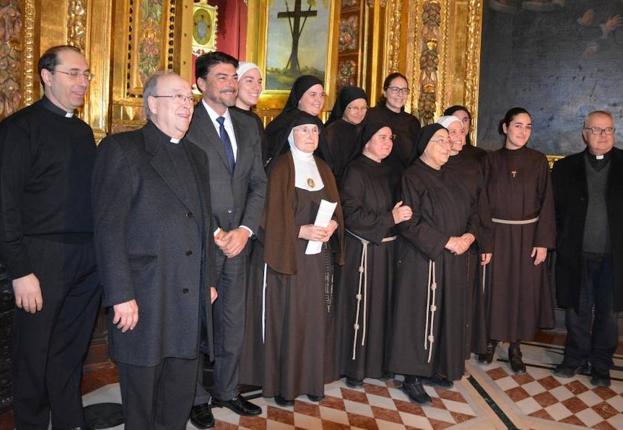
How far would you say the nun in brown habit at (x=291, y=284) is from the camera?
3.96 m

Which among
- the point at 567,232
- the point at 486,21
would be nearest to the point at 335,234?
the point at 567,232

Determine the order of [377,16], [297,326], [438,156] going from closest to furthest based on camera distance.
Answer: [297,326] < [438,156] < [377,16]

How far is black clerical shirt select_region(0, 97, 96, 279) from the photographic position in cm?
298

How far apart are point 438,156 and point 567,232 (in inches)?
59.8

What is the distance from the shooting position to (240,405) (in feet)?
13.2

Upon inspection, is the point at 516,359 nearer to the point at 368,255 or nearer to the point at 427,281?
the point at 427,281

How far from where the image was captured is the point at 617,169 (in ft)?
16.1

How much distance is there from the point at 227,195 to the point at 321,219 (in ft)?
2.29

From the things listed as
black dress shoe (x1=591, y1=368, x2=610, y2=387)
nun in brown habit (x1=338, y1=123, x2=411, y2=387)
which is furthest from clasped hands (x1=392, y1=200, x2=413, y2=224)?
black dress shoe (x1=591, y1=368, x2=610, y2=387)

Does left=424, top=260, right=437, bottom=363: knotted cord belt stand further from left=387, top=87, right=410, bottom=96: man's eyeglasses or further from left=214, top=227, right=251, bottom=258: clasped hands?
left=387, top=87, right=410, bottom=96: man's eyeglasses

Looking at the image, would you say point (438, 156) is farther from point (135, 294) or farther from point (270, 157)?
point (135, 294)

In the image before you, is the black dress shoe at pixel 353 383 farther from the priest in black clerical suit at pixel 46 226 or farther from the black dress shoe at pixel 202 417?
the priest in black clerical suit at pixel 46 226

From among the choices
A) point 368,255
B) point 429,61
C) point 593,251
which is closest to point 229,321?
point 368,255

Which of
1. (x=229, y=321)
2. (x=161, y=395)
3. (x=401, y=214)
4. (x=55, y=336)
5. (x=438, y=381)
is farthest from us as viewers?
(x=438, y=381)
